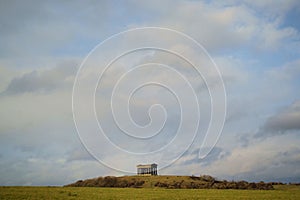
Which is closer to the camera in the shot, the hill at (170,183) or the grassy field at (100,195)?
the grassy field at (100,195)

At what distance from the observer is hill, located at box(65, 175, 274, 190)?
142 metres

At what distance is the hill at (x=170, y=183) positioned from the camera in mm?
142250

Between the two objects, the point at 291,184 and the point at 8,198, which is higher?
the point at 291,184

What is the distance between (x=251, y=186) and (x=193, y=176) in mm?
35092

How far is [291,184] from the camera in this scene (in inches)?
6211

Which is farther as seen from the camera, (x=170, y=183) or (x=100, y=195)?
(x=170, y=183)

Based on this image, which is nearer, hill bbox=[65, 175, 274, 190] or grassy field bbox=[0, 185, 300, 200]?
grassy field bbox=[0, 185, 300, 200]

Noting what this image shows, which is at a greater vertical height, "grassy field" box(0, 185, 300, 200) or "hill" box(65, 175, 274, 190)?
"hill" box(65, 175, 274, 190)

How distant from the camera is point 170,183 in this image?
14925 centimetres

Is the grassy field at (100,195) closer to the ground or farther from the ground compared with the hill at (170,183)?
closer to the ground

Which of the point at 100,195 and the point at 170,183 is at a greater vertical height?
the point at 170,183

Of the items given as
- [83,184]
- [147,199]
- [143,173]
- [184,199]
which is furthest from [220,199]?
[143,173]

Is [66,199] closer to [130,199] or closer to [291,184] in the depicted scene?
[130,199]

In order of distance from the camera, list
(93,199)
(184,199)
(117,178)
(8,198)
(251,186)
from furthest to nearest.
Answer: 1. (117,178)
2. (251,186)
3. (184,199)
4. (93,199)
5. (8,198)
